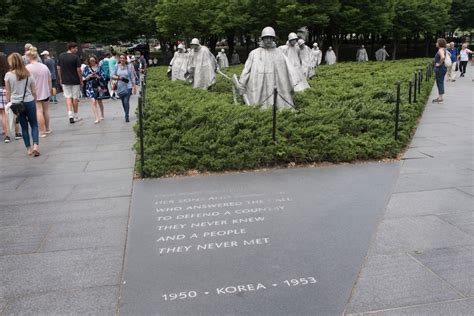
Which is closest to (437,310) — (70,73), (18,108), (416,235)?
(416,235)

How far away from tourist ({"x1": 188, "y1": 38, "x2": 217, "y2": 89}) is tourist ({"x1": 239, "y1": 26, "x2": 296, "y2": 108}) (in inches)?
190

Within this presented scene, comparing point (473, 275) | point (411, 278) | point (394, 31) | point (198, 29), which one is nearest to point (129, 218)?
point (411, 278)

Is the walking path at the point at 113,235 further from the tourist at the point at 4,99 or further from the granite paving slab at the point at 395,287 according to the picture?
the tourist at the point at 4,99

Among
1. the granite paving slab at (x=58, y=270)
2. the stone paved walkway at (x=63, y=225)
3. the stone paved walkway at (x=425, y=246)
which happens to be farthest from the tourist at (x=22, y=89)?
the stone paved walkway at (x=425, y=246)

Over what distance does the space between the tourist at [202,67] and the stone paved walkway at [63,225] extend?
19.7ft

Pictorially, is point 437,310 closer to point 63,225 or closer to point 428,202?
point 428,202

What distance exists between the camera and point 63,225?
5.46 m

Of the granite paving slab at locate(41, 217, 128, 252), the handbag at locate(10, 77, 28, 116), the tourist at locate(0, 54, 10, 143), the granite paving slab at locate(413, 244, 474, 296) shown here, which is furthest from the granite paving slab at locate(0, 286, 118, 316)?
the tourist at locate(0, 54, 10, 143)

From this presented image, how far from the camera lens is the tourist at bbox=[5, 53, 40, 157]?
8703 millimetres

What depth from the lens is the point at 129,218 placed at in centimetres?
558

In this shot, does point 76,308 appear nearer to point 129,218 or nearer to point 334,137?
point 129,218

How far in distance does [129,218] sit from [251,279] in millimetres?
2019

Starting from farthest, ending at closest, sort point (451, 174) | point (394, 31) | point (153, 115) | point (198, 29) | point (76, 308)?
point (394, 31) → point (198, 29) → point (153, 115) → point (451, 174) → point (76, 308)

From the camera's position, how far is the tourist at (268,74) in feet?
35.2
